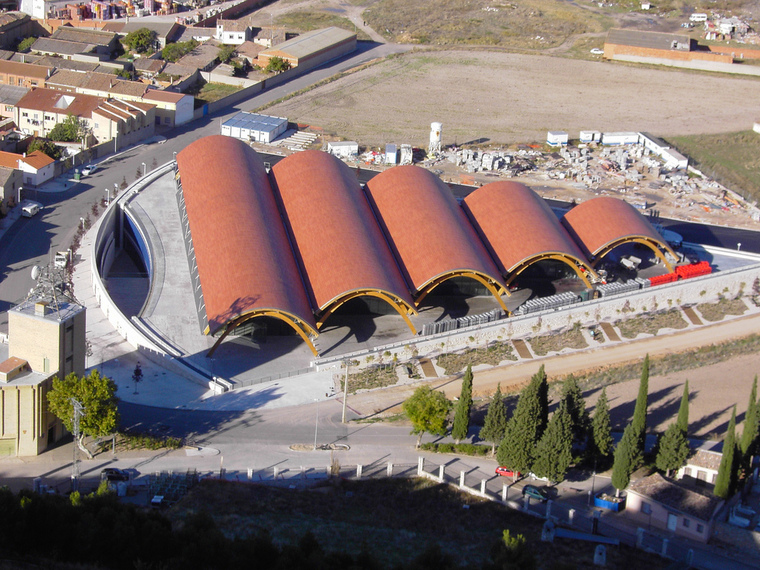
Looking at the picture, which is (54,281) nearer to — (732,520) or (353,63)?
(732,520)

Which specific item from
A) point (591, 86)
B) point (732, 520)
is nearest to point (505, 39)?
point (591, 86)

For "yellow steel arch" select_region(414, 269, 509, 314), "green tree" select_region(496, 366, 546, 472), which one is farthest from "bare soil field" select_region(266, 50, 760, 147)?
"green tree" select_region(496, 366, 546, 472)

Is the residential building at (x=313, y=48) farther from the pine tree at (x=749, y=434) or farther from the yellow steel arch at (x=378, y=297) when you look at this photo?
the pine tree at (x=749, y=434)

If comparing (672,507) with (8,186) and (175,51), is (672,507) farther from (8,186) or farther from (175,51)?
(175,51)

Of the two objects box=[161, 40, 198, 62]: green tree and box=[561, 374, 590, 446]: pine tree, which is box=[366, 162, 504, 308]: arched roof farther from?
box=[161, 40, 198, 62]: green tree

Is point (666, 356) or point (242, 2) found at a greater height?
point (242, 2)

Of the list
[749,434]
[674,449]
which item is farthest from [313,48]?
[749,434]

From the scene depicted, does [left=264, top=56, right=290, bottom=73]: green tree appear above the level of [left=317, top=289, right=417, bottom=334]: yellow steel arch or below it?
above
